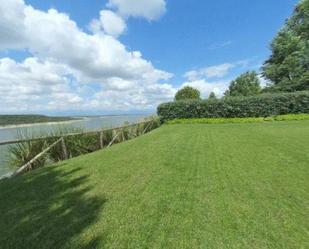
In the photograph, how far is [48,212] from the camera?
3258 mm

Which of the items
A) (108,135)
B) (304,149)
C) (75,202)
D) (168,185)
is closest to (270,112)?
(304,149)

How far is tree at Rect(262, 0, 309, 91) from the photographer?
26859 mm

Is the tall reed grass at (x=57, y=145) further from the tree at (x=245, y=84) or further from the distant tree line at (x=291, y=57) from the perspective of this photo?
the tree at (x=245, y=84)

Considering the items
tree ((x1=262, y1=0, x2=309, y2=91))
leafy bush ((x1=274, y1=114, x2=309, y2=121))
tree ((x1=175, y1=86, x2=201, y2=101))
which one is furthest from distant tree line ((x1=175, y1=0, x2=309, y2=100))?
tree ((x1=175, y1=86, x2=201, y2=101))

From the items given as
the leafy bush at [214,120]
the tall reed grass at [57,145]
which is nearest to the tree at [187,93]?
the leafy bush at [214,120]

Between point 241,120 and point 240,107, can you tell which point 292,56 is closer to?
point 240,107

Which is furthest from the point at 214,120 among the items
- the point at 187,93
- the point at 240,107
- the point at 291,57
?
the point at 187,93

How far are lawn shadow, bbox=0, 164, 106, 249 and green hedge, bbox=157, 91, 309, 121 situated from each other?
56.7ft

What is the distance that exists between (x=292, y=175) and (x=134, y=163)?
3.64 metres

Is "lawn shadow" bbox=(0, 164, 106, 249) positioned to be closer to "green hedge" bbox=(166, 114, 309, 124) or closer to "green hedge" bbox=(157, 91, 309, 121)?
"green hedge" bbox=(166, 114, 309, 124)

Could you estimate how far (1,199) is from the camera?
3885 mm

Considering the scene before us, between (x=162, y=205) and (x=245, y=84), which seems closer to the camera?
(x=162, y=205)

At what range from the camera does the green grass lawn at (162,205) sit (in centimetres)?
Result: 254

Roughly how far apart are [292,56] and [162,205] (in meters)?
30.9
